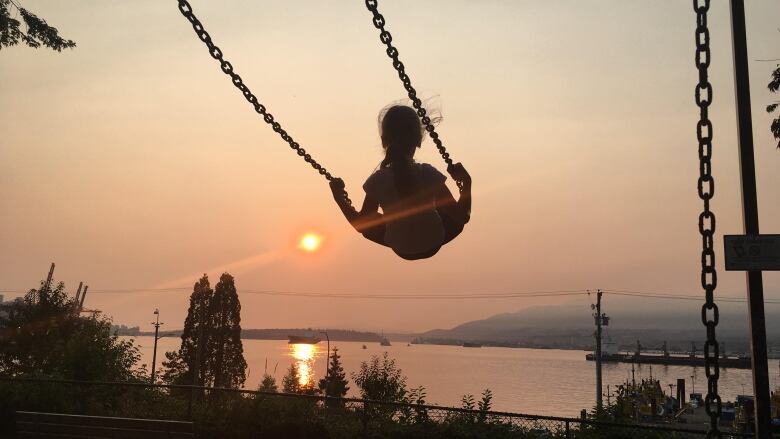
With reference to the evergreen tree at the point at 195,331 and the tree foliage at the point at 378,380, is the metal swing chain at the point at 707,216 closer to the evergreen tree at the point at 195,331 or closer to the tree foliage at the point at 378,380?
the tree foliage at the point at 378,380

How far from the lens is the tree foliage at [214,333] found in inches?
1837

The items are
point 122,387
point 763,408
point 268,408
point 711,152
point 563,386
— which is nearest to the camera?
point 711,152

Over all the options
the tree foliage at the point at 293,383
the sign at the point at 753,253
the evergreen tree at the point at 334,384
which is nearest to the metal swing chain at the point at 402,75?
the sign at the point at 753,253

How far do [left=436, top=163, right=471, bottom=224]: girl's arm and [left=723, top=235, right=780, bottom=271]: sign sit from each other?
1.64 meters

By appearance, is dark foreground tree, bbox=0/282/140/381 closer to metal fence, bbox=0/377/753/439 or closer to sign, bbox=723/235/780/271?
metal fence, bbox=0/377/753/439

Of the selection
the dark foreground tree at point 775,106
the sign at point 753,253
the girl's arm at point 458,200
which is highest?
the dark foreground tree at point 775,106

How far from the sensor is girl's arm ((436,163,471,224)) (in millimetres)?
3420

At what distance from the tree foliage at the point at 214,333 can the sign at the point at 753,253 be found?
45.9 metres

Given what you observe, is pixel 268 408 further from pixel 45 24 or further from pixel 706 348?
pixel 45 24

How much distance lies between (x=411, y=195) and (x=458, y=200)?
344 millimetres

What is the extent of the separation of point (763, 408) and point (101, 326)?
49.3ft

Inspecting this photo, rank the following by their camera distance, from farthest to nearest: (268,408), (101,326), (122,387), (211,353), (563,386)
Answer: (563,386), (211,353), (101,326), (122,387), (268,408)

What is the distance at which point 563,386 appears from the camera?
128m

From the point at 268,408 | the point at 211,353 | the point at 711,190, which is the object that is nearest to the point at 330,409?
the point at 268,408
